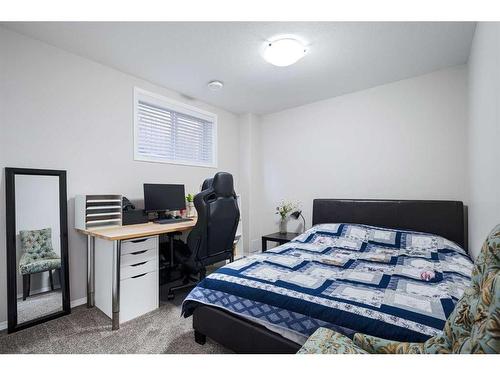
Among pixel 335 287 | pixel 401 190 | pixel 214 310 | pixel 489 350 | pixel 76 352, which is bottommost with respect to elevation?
pixel 76 352

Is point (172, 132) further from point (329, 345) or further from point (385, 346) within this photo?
point (385, 346)

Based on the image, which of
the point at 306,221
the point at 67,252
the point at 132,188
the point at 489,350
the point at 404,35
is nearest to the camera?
the point at 489,350

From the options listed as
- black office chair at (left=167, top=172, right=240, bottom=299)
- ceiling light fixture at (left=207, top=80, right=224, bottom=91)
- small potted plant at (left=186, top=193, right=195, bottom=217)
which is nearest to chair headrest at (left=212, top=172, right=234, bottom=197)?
black office chair at (left=167, top=172, right=240, bottom=299)

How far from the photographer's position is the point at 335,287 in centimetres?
150

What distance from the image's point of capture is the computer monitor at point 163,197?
9.06ft

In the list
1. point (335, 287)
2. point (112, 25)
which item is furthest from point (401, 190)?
point (112, 25)

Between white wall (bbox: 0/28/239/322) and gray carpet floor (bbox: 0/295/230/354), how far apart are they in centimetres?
33

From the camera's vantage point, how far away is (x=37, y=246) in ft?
6.82

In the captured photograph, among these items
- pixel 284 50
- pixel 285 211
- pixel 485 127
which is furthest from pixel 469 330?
pixel 285 211

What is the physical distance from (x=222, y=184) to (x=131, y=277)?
1154mm

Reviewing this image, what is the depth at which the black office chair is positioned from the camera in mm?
2254

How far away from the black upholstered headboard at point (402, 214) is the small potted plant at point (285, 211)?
0.50m

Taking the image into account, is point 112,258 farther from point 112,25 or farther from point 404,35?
point 404,35

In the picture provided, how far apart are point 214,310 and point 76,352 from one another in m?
1.02
